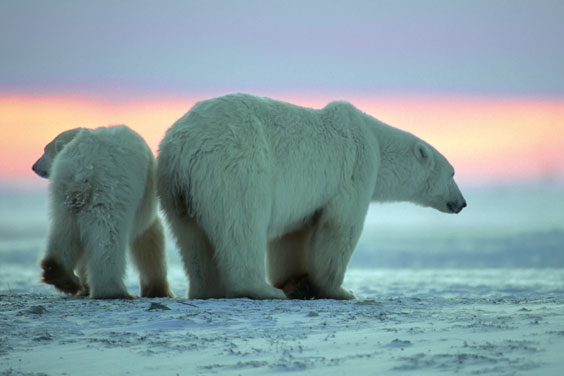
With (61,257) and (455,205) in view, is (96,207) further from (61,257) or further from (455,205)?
(455,205)

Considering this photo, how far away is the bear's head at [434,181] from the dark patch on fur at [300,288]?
78.3 inches

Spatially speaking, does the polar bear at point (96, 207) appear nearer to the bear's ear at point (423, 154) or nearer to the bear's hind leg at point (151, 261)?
the bear's hind leg at point (151, 261)

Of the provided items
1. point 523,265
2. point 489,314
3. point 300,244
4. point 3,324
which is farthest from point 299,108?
point 523,265

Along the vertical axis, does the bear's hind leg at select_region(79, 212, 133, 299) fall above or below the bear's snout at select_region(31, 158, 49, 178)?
below

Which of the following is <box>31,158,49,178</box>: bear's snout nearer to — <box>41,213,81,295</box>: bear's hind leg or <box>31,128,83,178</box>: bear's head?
<box>31,128,83,178</box>: bear's head

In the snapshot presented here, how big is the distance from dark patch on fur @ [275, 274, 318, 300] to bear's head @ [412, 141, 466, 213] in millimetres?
1990

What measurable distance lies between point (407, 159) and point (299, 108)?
5.81 ft

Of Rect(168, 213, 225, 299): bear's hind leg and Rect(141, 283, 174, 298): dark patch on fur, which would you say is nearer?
Rect(168, 213, 225, 299): bear's hind leg

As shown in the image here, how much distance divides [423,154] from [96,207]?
421cm

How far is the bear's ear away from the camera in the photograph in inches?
348

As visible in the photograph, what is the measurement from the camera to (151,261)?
7996 millimetres

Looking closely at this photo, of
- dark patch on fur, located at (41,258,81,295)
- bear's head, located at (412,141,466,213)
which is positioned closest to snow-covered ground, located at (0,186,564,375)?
dark patch on fur, located at (41,258,81,295)

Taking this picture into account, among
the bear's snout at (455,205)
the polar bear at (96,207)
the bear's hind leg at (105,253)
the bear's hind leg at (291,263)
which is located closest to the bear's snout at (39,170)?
the polar bear at (96,207)

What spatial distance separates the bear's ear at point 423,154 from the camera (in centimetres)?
884
